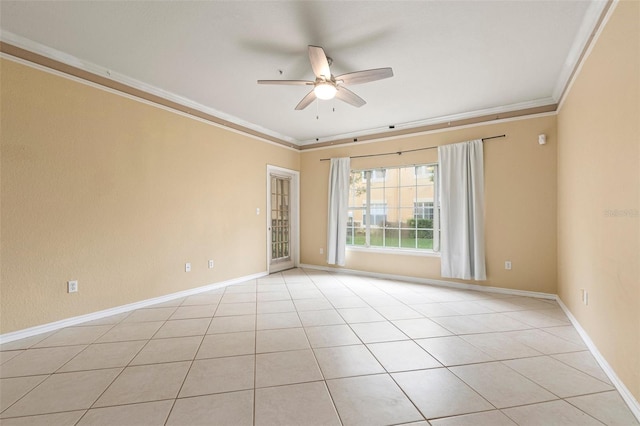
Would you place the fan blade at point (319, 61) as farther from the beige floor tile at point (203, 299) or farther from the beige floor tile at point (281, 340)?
the beige floor tile at point (203, 299)

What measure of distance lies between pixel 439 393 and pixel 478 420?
0.27 meters

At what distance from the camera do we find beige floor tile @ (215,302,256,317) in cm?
325

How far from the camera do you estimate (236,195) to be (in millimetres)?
4695

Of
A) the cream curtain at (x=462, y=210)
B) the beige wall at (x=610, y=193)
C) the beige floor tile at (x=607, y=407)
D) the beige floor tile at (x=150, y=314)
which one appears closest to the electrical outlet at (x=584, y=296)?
the beige wall at (x=610, y=193)

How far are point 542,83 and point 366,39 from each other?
96.1 inches

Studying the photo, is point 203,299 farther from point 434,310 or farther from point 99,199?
point 434,310

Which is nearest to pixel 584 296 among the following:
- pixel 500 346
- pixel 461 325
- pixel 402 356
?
pixel 500 346

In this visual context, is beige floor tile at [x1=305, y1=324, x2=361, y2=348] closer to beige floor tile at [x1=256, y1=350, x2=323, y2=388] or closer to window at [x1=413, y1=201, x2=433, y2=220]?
beige floor tile at [x1=256, y1=350, x2=323, y2=388]

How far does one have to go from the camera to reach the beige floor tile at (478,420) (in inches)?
59.8

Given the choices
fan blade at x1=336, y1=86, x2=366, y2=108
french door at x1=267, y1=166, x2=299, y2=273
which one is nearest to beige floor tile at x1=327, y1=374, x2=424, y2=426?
fan blade at x1=336, y1=86, x2=366, y2=108

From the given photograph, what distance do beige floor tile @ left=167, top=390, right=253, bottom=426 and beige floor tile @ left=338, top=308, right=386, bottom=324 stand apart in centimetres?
153

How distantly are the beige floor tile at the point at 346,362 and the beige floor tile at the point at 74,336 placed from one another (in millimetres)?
2160

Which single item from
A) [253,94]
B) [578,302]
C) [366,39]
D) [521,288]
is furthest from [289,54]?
[521,288]

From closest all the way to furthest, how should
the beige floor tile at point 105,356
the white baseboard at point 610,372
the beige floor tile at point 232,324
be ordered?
1. the white baseboard at point 610,372
2. the beige floor tile at point 105,356
3. the beige floor tile at point 232,324
